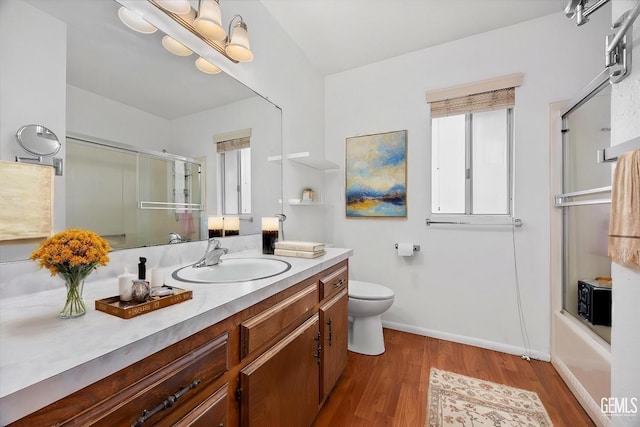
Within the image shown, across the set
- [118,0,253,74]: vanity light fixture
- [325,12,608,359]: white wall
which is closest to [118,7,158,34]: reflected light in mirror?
[118,0,253,74]: vanity light fixture

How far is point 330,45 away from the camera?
2.35 meters

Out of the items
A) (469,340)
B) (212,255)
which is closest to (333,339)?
(212,255)

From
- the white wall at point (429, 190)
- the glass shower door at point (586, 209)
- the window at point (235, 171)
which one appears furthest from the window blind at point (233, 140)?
the glass shower door at point (586, 209)

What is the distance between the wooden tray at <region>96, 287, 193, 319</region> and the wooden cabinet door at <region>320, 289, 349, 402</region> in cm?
81

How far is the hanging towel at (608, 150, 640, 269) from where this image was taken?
3.44 ft

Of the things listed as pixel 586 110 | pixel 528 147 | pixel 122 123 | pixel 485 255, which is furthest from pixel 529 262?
pixel 122 123

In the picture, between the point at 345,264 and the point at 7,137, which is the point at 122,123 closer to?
the point at 7,137

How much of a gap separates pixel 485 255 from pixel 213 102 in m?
2.31

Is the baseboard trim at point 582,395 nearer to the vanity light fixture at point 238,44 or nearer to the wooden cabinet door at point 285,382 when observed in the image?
the wooden cabinet door at point 285,382

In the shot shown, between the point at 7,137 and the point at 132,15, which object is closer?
the point at 7,137

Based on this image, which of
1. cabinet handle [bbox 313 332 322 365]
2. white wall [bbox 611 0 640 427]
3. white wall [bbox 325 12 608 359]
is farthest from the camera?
white wall [bbox 325 12 608 359]

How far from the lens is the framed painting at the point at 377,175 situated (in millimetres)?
2492

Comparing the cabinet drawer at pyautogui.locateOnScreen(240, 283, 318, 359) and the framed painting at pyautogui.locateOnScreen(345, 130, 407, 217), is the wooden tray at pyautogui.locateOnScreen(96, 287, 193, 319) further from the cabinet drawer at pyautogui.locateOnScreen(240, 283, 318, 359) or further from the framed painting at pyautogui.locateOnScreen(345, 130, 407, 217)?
the framed painting at pyautogui.locateOnScreen(345, 130, 407, 217)

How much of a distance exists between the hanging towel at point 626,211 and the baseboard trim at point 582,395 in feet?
2.75
